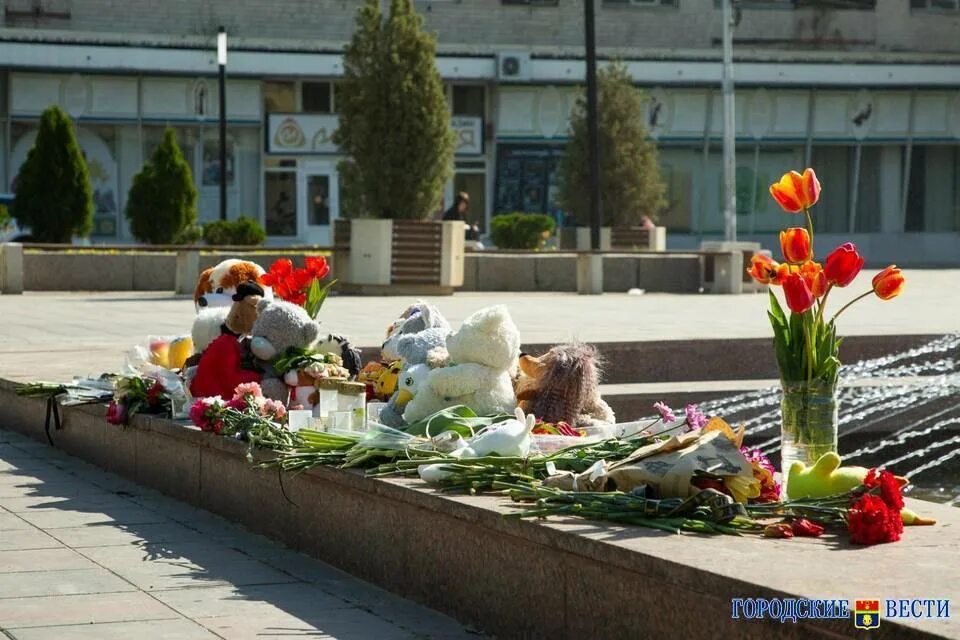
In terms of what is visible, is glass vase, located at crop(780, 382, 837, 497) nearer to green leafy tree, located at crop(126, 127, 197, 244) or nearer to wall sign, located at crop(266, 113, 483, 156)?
green leafy tree, located at crop(126, 127, 197, 244)

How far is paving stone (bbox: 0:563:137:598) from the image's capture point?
5750 millimetres

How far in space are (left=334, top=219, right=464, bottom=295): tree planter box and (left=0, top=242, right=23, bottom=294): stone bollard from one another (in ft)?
16.0

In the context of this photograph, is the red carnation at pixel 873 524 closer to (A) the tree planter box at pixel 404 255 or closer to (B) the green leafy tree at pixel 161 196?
Answer: (A) the tree planter box at pixel 404 255

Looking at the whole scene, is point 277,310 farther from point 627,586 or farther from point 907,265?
point 907,265

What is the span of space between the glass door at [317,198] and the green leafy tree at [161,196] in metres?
11.6

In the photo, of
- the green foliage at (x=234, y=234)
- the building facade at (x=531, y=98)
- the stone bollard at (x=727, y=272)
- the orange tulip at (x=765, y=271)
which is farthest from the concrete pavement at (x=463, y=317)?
the building facade at (x=531, y=98)

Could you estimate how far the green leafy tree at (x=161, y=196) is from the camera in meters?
30.3

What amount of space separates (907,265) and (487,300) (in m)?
22.2

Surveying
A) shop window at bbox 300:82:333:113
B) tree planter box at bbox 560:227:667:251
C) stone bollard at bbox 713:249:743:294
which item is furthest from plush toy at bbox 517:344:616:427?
shop window at bbox 300:82:333:113

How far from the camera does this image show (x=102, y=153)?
1624 inches

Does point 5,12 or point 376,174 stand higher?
point 5,12

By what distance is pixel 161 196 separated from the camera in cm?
3038

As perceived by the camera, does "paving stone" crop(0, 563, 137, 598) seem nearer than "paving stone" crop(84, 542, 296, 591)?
Yes

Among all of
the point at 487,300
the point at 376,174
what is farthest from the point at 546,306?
the point at 376,174
